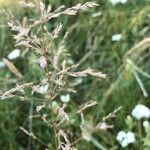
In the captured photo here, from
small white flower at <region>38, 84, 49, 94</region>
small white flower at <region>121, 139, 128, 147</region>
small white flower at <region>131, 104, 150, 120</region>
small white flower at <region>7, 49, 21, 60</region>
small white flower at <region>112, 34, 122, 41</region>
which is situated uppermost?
small white flower at <region>7, 49, 21, 60</region>

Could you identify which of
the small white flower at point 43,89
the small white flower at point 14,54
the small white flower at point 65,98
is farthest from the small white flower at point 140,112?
the small white flower at point 43,89

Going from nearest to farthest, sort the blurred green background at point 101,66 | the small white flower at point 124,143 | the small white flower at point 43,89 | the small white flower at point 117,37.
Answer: the small white flower at point 43,89, the small white flower at point 124,143, the blurred green background at point 101,66, the small white flower at point 117,37

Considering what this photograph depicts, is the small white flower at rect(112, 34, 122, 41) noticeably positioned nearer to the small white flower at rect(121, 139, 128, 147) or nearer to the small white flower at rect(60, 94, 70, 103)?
the small white flower at rect(60, 94, 70, 103)

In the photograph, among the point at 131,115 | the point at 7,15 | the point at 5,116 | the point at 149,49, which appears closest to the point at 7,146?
the point at 5,116

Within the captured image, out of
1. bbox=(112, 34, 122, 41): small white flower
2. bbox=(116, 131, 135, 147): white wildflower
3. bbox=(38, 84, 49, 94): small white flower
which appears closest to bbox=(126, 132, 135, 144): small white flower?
bbox=(116, 131, 135, 147): white wildflower

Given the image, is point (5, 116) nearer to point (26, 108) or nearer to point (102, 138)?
point (26, 108)

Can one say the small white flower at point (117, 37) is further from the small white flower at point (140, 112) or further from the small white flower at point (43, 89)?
the small white flower at point (43, 89)
